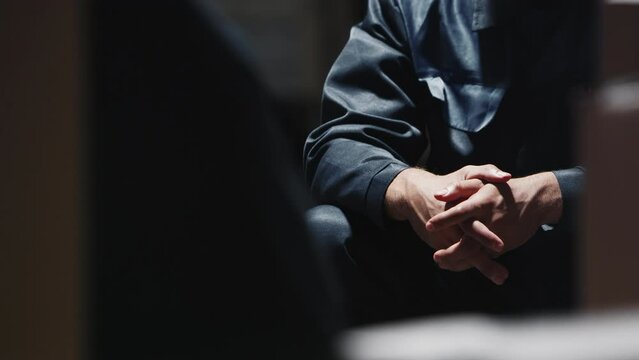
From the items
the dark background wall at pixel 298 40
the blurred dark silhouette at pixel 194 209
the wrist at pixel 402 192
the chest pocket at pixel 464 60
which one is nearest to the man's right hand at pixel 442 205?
the wrist at pixel 402 192

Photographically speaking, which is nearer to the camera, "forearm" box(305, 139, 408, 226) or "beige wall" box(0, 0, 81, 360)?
"beige wall" box(0, 0, 81, 360)

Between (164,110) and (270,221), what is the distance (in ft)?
0.26

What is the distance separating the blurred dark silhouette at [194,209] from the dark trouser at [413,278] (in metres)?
0.98

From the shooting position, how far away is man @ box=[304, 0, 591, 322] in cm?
143

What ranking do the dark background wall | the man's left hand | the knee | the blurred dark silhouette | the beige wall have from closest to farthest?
the blurred dark silhouette → the beige wall → the man's left hand → the knee → the dark background wall

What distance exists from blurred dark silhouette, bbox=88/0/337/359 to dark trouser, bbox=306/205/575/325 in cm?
98

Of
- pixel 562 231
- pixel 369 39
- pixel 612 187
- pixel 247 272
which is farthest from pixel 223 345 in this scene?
pixel 369 39

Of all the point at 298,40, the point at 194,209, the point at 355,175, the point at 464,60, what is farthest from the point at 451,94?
the point at 298,40

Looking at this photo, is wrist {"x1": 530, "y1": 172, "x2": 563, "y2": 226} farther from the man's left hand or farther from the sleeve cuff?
the sleeve cuff

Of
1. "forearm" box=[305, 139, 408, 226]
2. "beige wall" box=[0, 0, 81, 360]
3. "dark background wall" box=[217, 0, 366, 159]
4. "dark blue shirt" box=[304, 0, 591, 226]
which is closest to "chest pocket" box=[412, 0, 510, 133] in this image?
"dark blue shirt" box=[304, 0, 591, 226]

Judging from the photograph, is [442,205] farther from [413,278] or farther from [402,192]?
[413,278]

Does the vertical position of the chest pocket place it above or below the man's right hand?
above

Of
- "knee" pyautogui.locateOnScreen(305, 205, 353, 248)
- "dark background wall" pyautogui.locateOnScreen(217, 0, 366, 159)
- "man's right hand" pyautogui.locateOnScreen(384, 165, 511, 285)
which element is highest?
"man's right hand" pyautogui.locateOnScreen(384, 165, 511, 285)

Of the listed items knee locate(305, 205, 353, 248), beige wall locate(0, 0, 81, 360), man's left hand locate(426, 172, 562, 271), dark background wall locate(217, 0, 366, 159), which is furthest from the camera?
dark background wall locate(217, 0, 366, 159)
